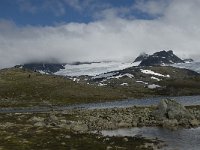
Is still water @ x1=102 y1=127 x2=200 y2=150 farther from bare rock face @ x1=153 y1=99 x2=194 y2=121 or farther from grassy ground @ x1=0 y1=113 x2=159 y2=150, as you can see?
bare rock face @ x1=153 y1=99 x2=194 y2=121

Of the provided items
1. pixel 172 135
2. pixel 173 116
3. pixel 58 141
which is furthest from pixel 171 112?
pixel 58 141

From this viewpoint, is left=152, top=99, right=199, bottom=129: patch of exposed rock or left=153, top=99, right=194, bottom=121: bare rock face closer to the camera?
left=152, top=99, right=199, bottom=129: patch of exposed rock

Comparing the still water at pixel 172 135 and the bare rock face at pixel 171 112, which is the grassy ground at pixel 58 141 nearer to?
the still water at pixel 172 135

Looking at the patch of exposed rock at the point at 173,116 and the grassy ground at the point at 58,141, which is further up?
the patch of exposed rock at the point at 173,116

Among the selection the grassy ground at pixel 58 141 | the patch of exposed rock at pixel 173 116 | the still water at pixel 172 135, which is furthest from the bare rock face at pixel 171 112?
the grassy ground at pixel 58 141

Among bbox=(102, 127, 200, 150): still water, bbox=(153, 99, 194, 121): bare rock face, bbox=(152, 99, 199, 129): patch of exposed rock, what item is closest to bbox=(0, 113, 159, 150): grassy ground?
bbox=(102, 127, 200, 150): still water

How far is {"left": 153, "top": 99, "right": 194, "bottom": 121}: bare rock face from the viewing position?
348 feet

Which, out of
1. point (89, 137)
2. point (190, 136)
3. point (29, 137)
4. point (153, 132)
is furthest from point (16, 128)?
point (190, 136)

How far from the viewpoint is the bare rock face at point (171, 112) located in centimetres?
10619

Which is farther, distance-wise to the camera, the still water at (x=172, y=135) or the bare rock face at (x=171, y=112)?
the bare rock face at (x=171, y=112)

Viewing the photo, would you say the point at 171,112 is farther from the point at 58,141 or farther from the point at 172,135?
the point at 58,141

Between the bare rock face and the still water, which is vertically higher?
the bare rock face

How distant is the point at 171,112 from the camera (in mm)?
107312

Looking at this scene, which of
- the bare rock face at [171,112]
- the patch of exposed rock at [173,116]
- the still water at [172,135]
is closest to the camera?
the still water at [172,135]
